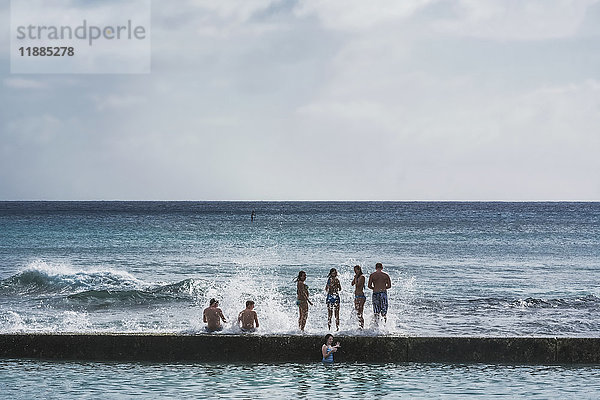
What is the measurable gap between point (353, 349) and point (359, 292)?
81.7 inches

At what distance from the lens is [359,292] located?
1639 cm

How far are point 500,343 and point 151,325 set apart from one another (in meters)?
9.28

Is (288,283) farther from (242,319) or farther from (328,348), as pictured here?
(328,348)

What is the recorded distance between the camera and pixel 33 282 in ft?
93.4

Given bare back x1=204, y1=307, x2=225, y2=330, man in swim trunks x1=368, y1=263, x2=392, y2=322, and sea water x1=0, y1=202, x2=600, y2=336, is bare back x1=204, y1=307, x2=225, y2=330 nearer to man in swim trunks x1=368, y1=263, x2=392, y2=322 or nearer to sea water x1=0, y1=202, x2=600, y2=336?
sea water x1=0, y1=202, x2=600, y2=336

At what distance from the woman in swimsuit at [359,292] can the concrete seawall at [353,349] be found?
1858 millimetres

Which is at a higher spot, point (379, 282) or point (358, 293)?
point (379, 282)

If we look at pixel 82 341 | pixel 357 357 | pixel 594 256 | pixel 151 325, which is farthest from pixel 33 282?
pixel 594 256

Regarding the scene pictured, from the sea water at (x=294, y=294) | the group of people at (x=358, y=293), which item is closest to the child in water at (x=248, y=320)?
the sea water at (x=294, y=294)

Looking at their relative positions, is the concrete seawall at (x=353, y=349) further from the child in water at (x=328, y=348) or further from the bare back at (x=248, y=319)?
the bare back at (x=248, y=319)

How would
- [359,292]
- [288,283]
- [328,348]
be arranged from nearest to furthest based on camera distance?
1. [328,348]
2. [359,292]
3. [288,283]

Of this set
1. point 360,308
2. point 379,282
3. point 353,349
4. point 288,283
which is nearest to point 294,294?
point 288,283

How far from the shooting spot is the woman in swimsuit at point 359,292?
53.3 feet

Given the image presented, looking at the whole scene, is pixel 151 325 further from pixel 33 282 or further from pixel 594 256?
pixel 594 256
